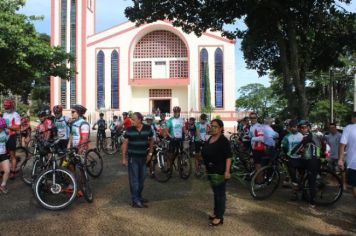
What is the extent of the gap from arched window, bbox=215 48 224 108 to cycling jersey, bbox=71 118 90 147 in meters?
40.4

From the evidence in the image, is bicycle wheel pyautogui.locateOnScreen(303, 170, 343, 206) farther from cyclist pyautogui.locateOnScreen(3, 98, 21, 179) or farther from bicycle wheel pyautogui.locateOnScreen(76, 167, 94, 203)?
cyclist pyautogui.locateOnScreen(3, 98, 21, 179)

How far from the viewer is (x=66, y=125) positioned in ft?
31.6

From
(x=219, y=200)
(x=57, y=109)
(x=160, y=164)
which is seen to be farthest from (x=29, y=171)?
(x=219, y=200)

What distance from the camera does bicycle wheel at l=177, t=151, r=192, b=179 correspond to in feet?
36.2

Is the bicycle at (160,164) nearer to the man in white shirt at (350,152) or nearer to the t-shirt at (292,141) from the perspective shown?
the t-shirt at (292,141)

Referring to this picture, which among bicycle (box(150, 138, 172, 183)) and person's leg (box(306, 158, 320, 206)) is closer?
person's leg (box(306, 158, 320, 206))

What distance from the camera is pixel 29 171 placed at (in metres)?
10.6

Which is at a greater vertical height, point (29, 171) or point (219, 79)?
point (219, 79)

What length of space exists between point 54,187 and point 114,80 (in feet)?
140

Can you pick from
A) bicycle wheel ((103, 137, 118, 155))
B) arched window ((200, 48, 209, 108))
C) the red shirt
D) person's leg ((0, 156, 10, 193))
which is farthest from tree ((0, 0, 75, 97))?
arched window ((200, 48, 209, 108))

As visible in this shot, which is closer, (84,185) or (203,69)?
(84,185)

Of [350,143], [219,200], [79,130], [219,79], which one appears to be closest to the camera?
[219,200]

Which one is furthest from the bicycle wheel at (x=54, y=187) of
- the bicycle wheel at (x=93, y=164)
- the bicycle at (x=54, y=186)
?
the bicycle wheel at (x=93, y=164)

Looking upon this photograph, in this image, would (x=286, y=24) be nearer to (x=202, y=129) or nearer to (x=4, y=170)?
(x=202, y=129)
